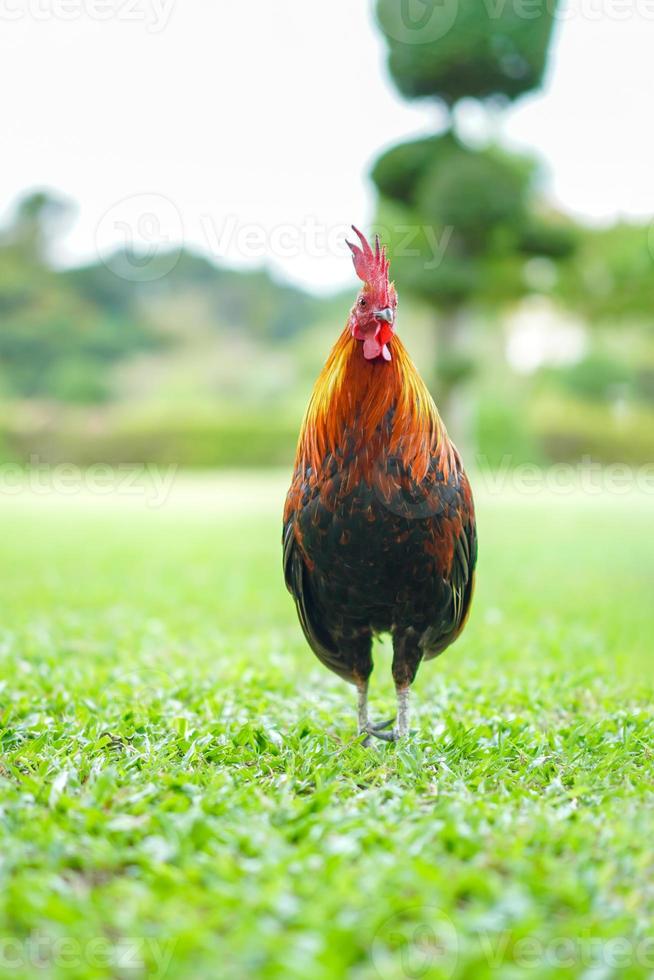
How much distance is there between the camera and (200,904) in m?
2.09

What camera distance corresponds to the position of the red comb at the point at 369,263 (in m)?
2.88

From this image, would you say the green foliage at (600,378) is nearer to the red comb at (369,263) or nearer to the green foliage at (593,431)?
the green foliage at (593,431)

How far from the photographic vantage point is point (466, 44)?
14945mm

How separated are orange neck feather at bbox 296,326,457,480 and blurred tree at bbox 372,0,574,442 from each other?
483 inches

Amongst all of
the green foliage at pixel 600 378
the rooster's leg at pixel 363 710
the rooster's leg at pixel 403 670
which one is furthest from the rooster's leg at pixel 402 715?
the green foliage at pixel 600 378

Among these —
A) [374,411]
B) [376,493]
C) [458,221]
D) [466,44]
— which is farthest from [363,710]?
[466,44]

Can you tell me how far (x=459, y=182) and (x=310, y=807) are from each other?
49.0 ft

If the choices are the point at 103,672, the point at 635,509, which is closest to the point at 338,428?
the point at 103,672

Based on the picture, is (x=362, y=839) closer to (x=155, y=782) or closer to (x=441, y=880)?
(x=441, y=880)

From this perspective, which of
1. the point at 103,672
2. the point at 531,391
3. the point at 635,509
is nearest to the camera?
the point at 103,672

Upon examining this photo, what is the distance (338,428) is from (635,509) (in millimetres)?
14293

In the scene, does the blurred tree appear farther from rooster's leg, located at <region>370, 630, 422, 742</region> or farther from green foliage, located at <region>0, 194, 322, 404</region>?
rooster's leg, located at <region>370, 630, 422, 742</region>

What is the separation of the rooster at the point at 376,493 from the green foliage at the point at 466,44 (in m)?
14.1

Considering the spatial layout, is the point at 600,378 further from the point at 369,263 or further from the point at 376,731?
the point at 369,263
